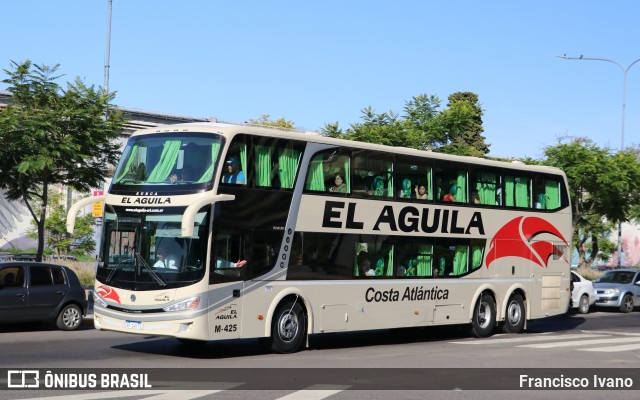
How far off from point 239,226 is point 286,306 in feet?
6.41

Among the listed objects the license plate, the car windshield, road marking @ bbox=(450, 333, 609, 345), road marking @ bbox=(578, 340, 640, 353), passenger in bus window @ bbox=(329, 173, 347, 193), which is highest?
passenger in bus window @ bbox=(329, 173, 347, 193)

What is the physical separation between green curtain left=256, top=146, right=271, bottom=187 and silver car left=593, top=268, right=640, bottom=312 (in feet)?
73.0

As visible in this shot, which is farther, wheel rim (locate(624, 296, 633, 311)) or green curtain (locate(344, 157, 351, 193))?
wheel rim (locate(624, 296, 633, 311))

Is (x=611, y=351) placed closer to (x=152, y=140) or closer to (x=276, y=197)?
(x=276, y=197)

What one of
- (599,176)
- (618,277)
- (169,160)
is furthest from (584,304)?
(169,160)

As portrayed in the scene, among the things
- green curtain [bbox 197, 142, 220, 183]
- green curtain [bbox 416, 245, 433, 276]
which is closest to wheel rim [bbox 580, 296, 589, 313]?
green curtain [bbox 416, 245, 433, 276]

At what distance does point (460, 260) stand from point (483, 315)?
5.75 feet

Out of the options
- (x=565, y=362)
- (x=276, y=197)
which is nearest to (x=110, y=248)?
(x=276, y=197)

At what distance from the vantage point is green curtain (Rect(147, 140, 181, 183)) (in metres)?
15.9

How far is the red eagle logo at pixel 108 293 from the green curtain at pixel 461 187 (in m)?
8.74

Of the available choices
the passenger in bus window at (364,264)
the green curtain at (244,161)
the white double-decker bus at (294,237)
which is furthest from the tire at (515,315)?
the green curtain at (244,161)

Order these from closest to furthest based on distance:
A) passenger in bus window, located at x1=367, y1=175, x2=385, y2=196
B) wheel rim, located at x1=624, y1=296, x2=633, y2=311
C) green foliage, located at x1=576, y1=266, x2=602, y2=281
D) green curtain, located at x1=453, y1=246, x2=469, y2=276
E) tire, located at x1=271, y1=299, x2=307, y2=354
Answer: tire, located at x1=271, y1=299, x2=307, y2=354 → passenger in bus window, located at x1=367, y1=175, x2=385, y2=196 → green curtain, located at x1=453, y1=246, x2=469, y2=276 → wheel rim, located at x1=624, y1=296, x2=633, y2=311 → green foliage, located at x1=576, y1=266, x2=602, y2=281

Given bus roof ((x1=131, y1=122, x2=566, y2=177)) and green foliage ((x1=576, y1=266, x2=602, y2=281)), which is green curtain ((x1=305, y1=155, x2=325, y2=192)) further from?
green foliage ((x1=576, y1=266, x2=602, y2=281))

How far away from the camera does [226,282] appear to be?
616 inches
